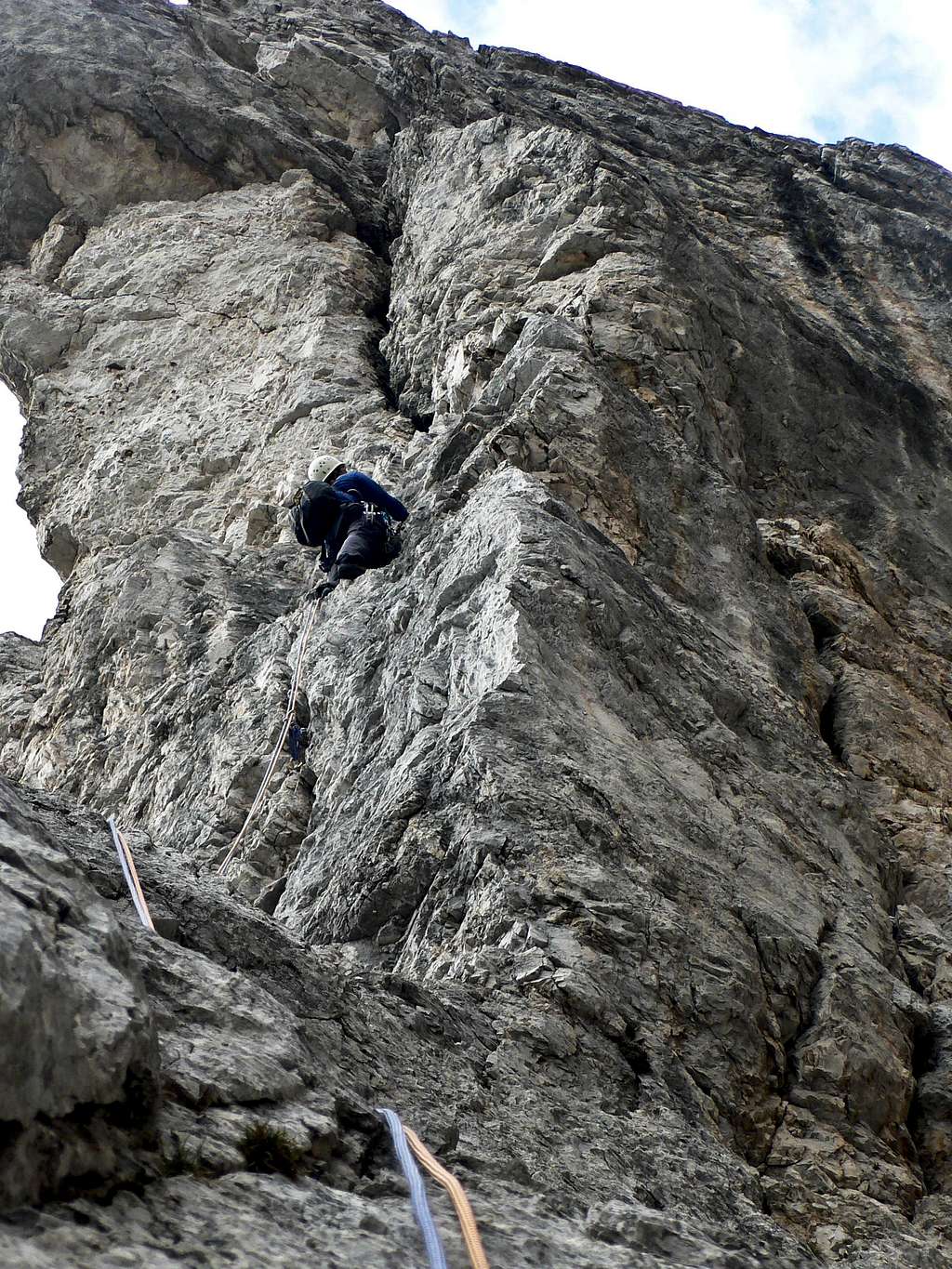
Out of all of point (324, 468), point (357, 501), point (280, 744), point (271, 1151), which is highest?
point (324, 468)

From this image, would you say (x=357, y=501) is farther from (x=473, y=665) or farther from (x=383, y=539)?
(x=473, y=665)

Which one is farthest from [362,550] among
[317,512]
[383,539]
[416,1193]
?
[416,1193]

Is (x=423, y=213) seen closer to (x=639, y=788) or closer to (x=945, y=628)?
(x=945, y=628)

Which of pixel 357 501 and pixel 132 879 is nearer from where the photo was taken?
pixel 132 879

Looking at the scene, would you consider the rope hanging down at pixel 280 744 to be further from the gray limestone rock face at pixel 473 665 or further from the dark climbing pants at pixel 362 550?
the dark climbing pants at pixel 362 550

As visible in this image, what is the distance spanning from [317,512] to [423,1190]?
24.8ft

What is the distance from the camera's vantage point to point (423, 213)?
15.3 m

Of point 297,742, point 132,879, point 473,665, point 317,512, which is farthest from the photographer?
point 317,512

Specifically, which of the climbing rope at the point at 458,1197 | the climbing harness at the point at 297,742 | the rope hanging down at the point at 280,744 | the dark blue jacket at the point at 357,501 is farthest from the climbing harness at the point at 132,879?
the dark blue jacket at the point at 357,501

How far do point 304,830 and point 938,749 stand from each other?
4.54m

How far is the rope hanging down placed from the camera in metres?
8.05

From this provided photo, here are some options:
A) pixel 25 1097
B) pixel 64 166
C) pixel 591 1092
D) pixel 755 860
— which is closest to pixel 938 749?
pixel 755 860

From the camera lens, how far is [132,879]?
14.8 ft

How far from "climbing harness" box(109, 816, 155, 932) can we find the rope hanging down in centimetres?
308
